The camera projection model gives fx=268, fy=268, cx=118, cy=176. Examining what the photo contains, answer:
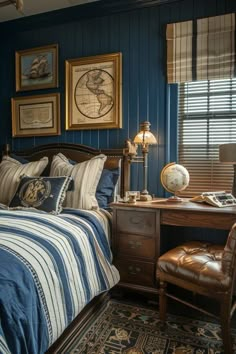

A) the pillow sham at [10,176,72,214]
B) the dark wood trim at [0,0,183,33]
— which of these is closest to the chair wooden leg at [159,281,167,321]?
the pillow sham at [10,176,72,214]

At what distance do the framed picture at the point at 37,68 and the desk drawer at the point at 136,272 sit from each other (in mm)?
2107

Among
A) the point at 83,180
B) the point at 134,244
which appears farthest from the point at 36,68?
the point at 134,244

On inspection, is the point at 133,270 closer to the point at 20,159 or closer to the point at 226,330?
the point at 226,330

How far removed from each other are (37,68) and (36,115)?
0.54 metres

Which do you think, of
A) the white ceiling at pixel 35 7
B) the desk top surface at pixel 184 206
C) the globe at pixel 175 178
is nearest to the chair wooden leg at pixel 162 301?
the desk top surface at pixel 184 206

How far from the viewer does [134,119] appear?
2770 mm

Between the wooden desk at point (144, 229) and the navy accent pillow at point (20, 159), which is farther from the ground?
the navy accent pillow at point (20, 159)

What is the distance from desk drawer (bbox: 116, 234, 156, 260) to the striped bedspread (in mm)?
125

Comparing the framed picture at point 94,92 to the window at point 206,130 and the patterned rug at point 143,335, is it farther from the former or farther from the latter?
the patterned rug at point 143,335

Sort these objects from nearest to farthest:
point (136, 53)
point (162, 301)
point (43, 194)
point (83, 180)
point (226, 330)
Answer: point (226, 330)
point (162, 301)
point (43, 194)
point (83, 180)
point (136, 53)

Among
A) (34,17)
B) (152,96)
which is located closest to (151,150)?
(152,96)

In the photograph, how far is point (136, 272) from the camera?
216 centimetres

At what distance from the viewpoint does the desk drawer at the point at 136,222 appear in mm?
2100

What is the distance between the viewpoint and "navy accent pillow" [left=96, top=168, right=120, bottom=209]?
246cm
